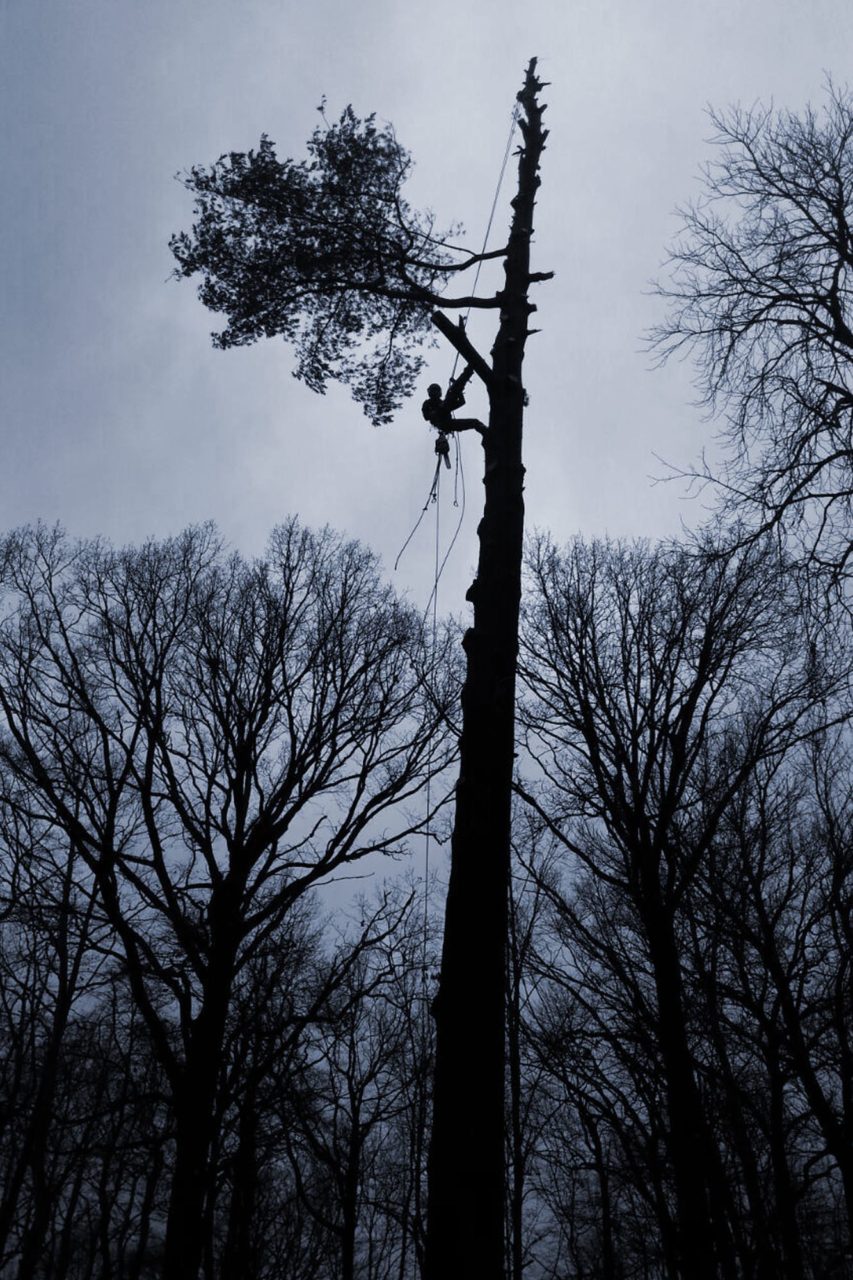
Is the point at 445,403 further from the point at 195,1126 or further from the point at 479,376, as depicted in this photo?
the point at 195,1126

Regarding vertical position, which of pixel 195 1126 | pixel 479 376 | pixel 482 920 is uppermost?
pixel 479 376

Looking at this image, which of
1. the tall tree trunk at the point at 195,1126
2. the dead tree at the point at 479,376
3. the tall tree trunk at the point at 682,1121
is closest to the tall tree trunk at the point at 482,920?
the dead tree at the point at 479,376

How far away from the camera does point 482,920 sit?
11.4ft

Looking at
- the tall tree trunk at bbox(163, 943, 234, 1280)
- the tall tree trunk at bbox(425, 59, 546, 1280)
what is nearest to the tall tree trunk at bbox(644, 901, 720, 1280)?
the tall tree trunk at bbox(163, 943, 234, 1280)

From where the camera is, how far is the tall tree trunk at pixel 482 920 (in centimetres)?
292

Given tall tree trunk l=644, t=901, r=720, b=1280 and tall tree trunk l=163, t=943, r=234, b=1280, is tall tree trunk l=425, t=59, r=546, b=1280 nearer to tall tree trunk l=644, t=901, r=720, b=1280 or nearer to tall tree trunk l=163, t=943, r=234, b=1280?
tall tree trunk l=644, t=901, r=720, b=1280

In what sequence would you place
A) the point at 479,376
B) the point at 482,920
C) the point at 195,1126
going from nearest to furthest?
the point at 482,920 → the point at 479,376 → the point at 195,1126

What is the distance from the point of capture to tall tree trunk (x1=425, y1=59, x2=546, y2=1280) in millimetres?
2924

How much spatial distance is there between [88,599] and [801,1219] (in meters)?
18.9

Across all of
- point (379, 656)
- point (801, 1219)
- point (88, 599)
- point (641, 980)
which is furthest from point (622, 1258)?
point (88, 599)

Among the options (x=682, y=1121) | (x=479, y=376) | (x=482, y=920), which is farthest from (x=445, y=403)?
(x=682, y=1121)

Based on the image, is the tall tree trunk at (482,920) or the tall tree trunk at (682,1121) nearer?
the tall tree trunk at (482,920)

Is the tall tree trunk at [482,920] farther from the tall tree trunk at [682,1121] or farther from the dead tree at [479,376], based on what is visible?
the tall tree trunk at [682,1121]

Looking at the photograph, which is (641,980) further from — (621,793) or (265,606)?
(265,606)
